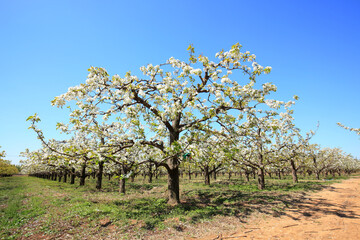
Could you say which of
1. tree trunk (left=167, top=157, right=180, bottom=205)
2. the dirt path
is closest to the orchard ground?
the dirt path

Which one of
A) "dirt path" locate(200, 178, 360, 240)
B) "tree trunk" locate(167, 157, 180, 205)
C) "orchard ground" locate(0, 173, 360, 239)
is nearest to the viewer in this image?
"dirt path" locate(200, 178, 360, 240)

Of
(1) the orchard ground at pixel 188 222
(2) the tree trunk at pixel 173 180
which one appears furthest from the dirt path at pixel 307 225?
(2) the tree trunk at pixel 173 180

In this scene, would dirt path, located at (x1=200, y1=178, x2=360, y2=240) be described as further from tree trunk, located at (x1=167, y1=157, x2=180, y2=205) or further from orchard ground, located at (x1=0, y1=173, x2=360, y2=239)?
tree trunk, located at (x1=167, y1=157, x2=180, y2=205)

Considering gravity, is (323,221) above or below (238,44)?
below

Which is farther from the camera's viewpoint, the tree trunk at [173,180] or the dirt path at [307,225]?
the tree trunk at [173,180]

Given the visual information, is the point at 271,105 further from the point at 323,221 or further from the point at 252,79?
the point at 323,221

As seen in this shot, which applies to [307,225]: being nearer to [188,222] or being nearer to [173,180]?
[188,222]

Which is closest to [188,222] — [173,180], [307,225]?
[173,180]

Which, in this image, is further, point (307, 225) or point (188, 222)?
point (188, 222)

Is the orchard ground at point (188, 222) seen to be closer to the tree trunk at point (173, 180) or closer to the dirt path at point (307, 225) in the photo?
the dirt path at point (307, 225)

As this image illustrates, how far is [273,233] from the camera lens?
8734 millimetres

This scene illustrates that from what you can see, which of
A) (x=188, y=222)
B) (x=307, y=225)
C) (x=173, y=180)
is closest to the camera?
(x=307, y=225)

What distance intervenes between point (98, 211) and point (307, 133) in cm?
3642

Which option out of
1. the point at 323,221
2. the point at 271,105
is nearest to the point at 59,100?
the point at 271,105
